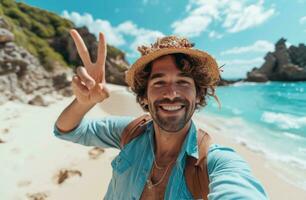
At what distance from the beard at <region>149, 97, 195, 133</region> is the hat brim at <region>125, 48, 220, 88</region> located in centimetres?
39

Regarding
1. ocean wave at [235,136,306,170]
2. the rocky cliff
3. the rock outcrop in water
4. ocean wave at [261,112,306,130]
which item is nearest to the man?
the rocky cliff

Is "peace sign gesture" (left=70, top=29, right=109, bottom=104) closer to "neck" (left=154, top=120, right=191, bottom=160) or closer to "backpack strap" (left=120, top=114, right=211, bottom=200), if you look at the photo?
"neck" (left=154, top=120, right=191, bottom=160)

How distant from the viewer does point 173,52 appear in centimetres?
228

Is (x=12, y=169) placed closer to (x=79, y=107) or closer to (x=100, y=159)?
(x=100, y=159)

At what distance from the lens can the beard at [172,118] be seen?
2.22 metres

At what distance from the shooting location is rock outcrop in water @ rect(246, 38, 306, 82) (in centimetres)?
6905

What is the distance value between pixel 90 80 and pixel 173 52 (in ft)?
2.44

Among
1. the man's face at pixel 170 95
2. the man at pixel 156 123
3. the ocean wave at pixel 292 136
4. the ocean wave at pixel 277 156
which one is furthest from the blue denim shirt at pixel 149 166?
the ocean wave at pixel 292 136

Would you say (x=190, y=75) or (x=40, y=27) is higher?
(x=40, y=27)

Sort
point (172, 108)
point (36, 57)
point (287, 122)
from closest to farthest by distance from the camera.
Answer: point (172, 108)
point (287, 122)
point (36, 57)

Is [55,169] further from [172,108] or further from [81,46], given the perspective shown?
[172,108]

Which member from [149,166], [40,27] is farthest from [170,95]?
[40,27]

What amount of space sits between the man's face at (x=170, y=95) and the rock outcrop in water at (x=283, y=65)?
7444 centimetres

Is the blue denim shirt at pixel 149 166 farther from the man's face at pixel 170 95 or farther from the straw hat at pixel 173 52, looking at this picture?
the straw hat at pixel 173 52
